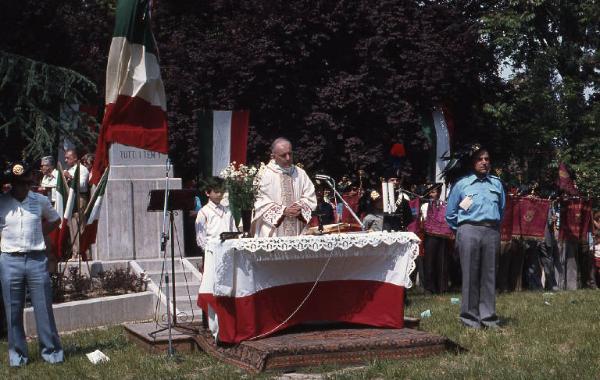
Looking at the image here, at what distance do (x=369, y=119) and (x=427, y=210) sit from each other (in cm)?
1252

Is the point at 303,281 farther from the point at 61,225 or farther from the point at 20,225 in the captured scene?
the point at 61,225

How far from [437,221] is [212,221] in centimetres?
529

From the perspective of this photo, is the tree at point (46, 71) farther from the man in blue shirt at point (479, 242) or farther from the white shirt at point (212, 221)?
the man in blue shirt at point (479, 242)

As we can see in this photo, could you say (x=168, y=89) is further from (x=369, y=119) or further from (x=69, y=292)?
(x=69, y=292)

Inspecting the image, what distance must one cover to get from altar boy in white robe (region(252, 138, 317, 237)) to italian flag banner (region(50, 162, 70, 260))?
15.8 feet

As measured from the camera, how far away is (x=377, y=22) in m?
31.3

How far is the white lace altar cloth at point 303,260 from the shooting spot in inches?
432

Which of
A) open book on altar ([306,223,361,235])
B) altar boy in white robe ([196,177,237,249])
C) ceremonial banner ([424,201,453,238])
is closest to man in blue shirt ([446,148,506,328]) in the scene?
open book on altar ([306,223,361,235])

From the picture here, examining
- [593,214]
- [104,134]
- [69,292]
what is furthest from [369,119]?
[104,134]

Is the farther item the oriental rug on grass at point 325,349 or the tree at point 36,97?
the tree at point 36,97

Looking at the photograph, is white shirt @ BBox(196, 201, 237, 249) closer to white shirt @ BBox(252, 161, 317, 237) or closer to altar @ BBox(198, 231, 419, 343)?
white shirt @ BBox(252, 161, 317, 237)

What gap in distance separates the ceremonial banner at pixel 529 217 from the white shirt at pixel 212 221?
20.7 feet

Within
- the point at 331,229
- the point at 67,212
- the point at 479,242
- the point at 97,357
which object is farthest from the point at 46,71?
the point at 479,242

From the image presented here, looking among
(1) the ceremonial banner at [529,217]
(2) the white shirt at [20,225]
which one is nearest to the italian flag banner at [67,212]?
(2) the white shirt at [20,225]
